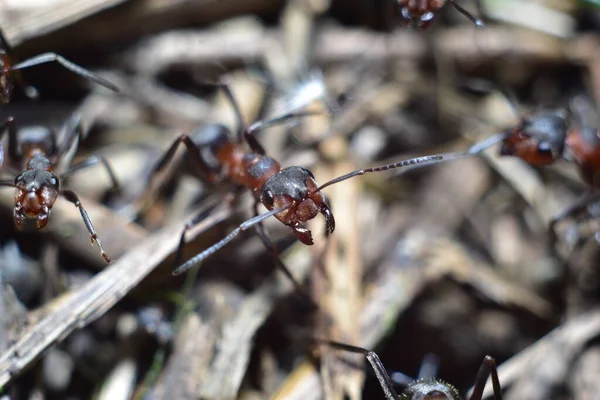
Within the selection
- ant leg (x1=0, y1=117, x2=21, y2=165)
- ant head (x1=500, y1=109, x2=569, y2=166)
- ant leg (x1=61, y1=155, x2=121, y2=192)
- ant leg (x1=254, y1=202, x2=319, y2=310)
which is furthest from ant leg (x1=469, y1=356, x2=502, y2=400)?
ant leg (x1=0, y1=117, x2=21, y2=165)

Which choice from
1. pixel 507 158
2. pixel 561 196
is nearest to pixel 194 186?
pixel 507 158

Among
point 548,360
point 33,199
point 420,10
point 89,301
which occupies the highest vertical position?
point 420,10

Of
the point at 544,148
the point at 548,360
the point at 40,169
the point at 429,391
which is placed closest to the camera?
the point at 429,391

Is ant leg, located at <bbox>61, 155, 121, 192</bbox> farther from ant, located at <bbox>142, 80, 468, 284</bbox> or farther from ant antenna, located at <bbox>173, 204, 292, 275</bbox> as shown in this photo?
ant antenna, located at <bbox>173, 204, 292, 275</bbox>

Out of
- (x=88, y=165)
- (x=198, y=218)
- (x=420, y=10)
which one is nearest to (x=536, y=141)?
(x=420, y=10)

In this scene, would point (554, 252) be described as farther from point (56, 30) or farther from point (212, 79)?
point (56, 30)

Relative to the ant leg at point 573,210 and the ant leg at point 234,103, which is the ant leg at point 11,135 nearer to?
the ant leg at point 234,103

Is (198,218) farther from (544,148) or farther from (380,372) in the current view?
(544,148)
